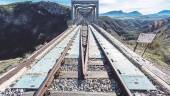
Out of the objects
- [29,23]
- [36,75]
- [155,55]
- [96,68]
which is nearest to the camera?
[36,75]

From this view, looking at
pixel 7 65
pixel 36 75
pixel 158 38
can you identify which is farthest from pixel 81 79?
pixel 158 38

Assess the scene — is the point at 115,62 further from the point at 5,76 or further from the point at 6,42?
the point at 6,42

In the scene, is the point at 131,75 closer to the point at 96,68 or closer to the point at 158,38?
the point at 96,68

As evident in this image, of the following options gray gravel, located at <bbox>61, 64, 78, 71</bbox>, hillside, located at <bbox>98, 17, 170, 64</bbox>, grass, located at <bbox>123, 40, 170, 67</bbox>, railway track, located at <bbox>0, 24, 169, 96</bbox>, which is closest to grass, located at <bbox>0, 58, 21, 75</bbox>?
railway track, located at <bbox>0, 24, 169, 96</bbox>

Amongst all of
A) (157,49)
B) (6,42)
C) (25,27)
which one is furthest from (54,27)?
Result: (157,49)

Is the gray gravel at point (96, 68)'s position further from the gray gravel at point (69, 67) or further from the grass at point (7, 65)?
the grass at point (7, 65)

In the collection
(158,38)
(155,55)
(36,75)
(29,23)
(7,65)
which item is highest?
(36,75)

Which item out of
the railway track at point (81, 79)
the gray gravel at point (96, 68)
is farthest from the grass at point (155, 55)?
the gray gravel at point (96, 68)

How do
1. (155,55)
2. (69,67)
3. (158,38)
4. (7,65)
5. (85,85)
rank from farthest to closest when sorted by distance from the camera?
1. (158,38)
2. (155,55)
3. (7,65)
4. (69,67)
5. (85,85)
